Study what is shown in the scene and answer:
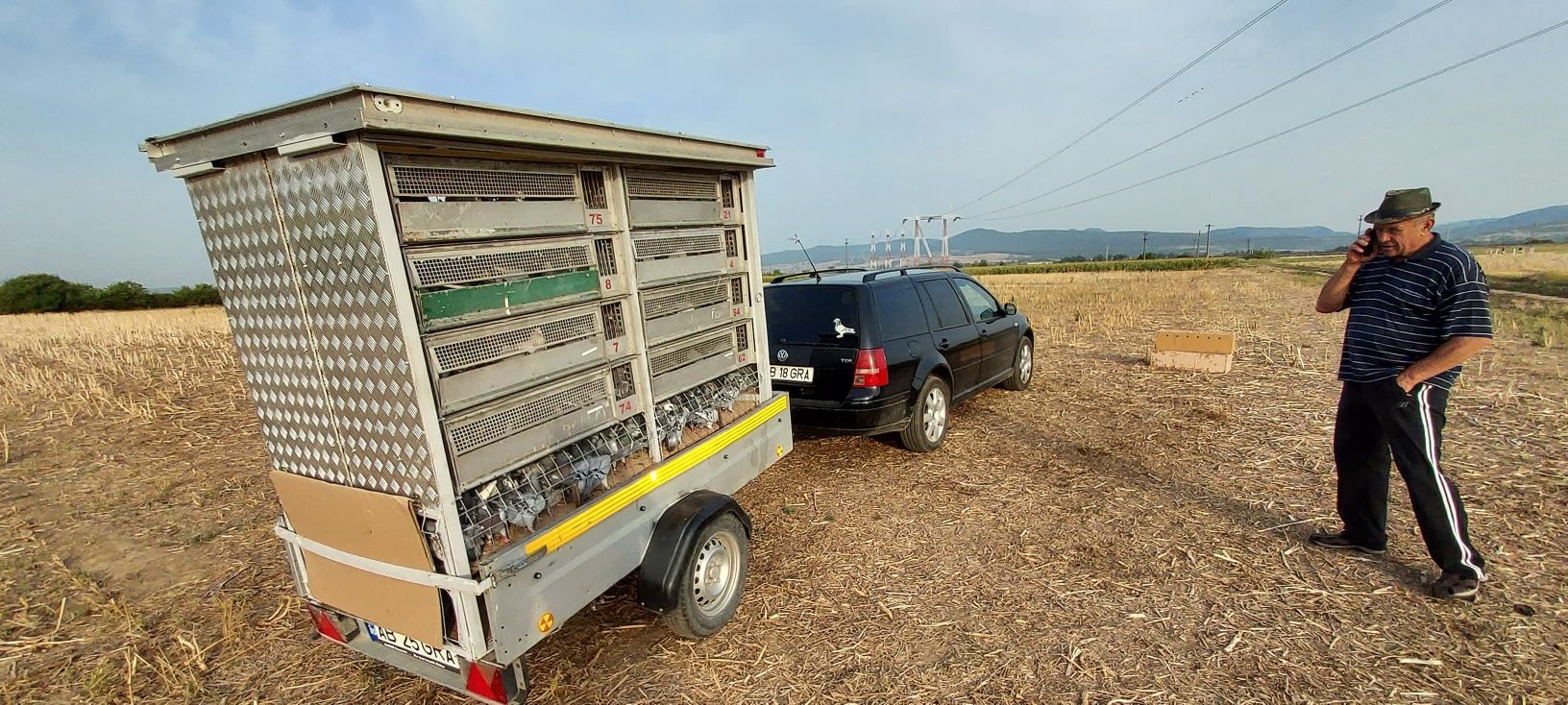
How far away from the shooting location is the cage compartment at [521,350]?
2.16m

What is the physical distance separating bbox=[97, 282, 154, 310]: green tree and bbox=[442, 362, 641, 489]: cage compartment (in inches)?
1725

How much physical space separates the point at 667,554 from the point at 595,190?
1721 mm

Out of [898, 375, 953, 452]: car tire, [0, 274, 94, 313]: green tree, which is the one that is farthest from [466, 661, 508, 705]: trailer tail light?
[0, 274, 94, 313]: green tree

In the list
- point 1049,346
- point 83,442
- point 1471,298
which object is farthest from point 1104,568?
point 83,442

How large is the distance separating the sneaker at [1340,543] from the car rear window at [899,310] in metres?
3.01

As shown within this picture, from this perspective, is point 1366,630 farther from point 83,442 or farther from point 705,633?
point 83,442

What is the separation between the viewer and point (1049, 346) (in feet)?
35.8

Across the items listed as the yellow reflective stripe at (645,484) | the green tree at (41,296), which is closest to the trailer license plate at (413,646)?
the yellow reflective stripe at (645,484)

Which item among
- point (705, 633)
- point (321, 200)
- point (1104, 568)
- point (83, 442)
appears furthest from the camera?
point (83, 442)

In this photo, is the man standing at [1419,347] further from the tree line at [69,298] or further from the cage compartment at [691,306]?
the tree line at [69,298]

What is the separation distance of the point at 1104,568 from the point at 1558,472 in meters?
3.80

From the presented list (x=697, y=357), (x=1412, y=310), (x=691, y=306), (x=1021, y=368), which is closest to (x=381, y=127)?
(x=691, y=306)

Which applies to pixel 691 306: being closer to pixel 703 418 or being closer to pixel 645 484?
pixel 703 418

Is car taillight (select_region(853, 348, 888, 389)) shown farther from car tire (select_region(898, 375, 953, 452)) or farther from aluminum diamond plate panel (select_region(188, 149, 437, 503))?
aluminum diamond plate panel (select_region(188, 149, 437, 503))
